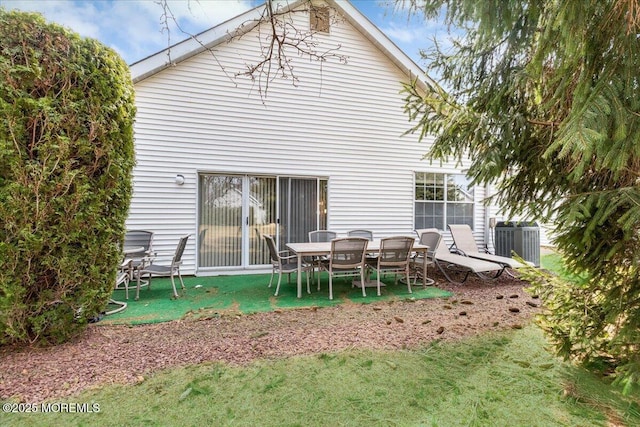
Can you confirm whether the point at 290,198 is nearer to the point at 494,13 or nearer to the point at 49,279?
the point at 49,279

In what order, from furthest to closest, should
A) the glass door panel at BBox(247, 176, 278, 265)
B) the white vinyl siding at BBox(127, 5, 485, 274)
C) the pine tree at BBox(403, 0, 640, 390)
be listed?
the glass door panel at BBox(247, 176, 278, 265) < the white vinyl siding at BBox(127, 5, 485, 274) < the pine tree at BBox(403, 0, 640, 390)

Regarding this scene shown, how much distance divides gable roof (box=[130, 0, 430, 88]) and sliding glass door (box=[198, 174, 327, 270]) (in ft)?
8.08

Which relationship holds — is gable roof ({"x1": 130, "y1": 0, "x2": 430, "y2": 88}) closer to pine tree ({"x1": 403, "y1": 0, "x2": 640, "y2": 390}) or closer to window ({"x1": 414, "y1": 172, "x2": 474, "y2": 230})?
pine tree ({"x1": 403, "y1": 0, "x2": 640, "y2": 390})

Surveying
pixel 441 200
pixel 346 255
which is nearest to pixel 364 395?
pixel 346 255

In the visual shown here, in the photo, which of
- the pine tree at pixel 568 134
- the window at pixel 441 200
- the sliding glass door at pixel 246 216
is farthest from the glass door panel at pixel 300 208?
the pine tree at pixel 568 134

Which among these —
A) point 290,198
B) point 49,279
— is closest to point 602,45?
point 49,279

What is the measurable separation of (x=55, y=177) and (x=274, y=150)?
185 inches

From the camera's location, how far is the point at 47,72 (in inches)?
113

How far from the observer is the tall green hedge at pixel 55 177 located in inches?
108

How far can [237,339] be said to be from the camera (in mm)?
3391

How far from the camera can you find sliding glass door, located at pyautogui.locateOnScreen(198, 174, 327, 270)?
6867 mm

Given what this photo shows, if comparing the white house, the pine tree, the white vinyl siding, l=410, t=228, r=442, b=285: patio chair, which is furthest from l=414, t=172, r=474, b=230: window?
the pine tree

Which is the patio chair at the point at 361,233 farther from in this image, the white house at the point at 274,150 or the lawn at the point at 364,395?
the lawn at the point at 364,395

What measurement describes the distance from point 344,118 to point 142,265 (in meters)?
5.60
